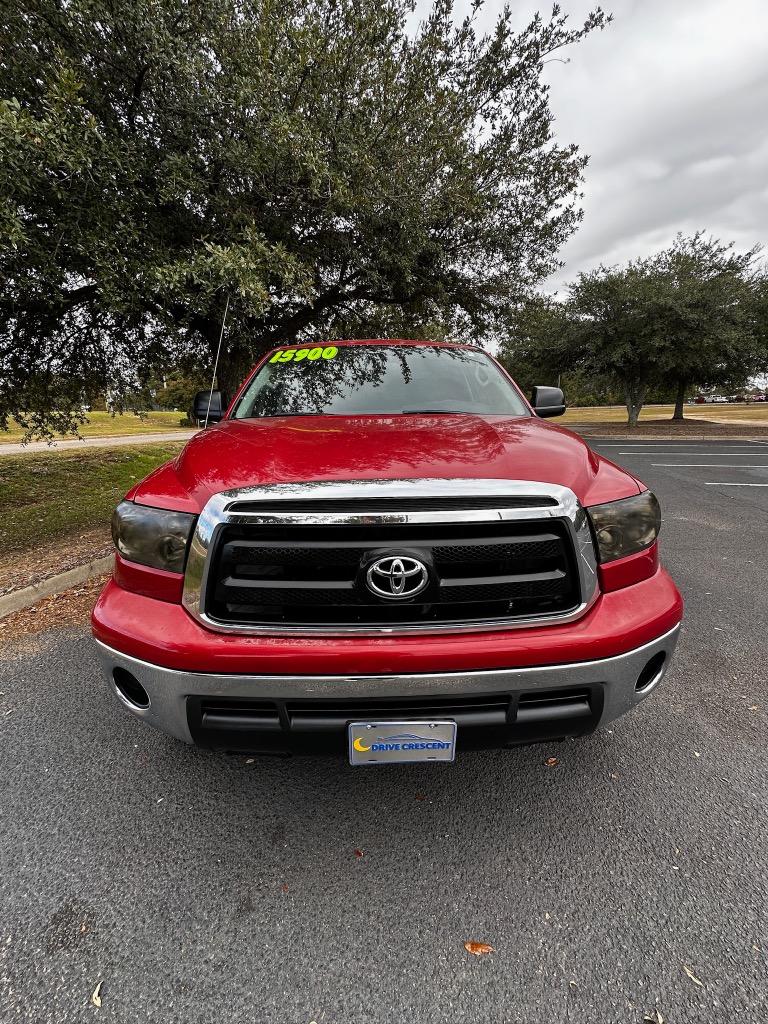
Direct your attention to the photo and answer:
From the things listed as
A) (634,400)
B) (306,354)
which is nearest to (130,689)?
(306,354)

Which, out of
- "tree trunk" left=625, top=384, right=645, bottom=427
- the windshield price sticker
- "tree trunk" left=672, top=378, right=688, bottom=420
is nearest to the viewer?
the windshield price sticker

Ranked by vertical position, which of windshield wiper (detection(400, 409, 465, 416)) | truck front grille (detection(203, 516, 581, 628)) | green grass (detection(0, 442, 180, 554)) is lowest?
green grass (detection(0, 442, 180, 554))

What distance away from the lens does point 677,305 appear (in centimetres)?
1970

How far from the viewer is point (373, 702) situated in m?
1.50

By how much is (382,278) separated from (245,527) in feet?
22.9

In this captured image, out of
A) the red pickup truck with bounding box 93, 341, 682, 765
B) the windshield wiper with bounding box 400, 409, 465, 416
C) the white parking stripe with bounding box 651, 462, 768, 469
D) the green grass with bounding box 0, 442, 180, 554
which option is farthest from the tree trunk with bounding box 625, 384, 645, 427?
the red pickup truck with bounding box 93, 341, 682, 765

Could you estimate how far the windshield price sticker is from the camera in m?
3.29

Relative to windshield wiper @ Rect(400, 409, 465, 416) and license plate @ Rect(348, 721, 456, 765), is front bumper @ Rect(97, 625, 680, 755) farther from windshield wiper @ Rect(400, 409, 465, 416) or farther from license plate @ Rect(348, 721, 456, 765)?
windshield wiper @ Rect(400, 409, 465, 416)

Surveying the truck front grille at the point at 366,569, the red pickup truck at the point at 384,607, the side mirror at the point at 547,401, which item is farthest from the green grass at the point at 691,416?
the truck front grille at the point at 366,569

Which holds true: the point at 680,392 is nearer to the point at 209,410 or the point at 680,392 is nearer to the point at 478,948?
the point at 209,410

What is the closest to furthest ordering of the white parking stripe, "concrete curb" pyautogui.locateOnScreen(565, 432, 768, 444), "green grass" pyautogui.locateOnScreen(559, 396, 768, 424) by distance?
the white parking stripe, "concrete curb" pyautogui.locateOnScreen(565, 432, 768, 444), "green grass" pyautogui.locateOnScreen(559, 396, 768, 424)

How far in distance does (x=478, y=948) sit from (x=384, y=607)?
0.99 m

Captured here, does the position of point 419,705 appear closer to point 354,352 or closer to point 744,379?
point 354,352

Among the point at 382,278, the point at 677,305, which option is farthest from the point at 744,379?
the point at 382,278
